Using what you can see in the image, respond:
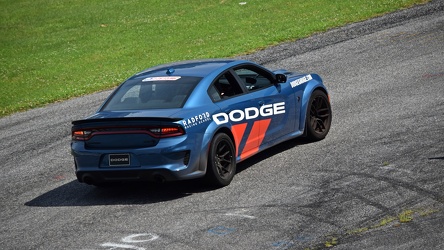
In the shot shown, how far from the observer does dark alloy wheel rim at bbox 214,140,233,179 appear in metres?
10.6

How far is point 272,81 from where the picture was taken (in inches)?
476

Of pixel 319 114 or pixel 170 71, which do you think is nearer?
pixel 170 71

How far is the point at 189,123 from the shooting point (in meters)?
10.2

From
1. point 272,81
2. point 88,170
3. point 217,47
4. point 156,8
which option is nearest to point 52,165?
point 88,170

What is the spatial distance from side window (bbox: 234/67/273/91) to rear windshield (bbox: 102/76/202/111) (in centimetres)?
93

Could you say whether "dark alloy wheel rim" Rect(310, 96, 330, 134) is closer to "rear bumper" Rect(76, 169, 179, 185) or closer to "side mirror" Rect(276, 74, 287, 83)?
"side mirror" Rect(276, 74, 287, 83)

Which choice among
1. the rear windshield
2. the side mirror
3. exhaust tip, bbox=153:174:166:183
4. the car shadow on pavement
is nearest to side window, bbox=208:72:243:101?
the rear windshield

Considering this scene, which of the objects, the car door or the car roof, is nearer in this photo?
the car roof

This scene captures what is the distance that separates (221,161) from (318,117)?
2742 millimetres

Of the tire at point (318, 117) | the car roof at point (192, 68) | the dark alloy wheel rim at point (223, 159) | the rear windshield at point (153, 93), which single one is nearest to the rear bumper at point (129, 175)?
the dark alloy wheel rim at point (223, 159)

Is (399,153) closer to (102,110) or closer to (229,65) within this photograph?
(229,65)

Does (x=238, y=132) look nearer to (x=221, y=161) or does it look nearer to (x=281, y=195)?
(x=221, y=161)

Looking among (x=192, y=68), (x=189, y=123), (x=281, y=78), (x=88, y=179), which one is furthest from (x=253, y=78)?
(x=88, y=179)

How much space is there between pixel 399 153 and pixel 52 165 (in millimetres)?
5066
